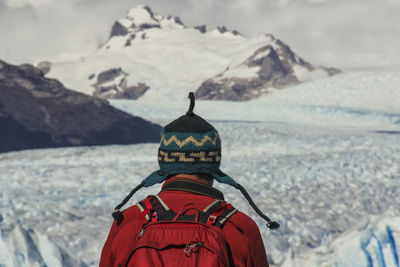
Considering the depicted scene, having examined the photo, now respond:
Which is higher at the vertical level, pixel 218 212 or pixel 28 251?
pixel 218 212

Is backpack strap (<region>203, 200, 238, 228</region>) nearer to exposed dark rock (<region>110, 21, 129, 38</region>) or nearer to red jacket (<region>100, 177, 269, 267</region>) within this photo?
red jacket (<region>100, 177, 269, 267</region>)

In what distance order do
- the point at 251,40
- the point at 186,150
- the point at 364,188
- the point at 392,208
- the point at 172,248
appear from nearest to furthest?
the point at 172,248 → the point at 186,150 → the point at 392,208 → the point at 364,188 → the point at 251,40

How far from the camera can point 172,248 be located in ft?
4.13

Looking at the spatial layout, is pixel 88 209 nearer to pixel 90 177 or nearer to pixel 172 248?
pixel 90 177

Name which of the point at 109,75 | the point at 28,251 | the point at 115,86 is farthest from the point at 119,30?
the point at 28,251

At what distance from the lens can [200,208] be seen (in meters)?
1.36

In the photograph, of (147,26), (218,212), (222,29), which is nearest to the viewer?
(218,212)

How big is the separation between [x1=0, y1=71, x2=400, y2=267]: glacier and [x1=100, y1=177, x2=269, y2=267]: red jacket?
332 cm

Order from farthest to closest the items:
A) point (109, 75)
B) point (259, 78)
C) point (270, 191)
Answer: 1. point (109, 75)
2. point (259, 78)
3. point (270, 191)

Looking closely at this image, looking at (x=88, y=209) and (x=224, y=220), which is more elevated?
(x=224, y=220)

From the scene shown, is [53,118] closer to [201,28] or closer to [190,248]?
[190,248]

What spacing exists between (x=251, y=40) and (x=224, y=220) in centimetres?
15275

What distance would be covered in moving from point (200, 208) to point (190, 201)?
41mm

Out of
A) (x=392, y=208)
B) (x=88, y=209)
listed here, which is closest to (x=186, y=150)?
(x=88, y=209)
